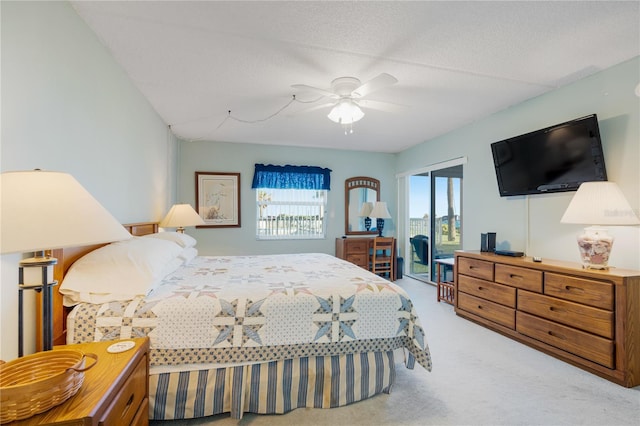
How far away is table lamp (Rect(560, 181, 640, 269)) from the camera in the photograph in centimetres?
221

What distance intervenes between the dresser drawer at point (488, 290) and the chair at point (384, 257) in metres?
1.65

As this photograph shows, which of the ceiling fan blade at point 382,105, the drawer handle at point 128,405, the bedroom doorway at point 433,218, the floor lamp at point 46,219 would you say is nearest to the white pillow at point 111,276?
the floor lamp at point 46,219

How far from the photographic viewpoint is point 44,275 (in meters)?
1.14

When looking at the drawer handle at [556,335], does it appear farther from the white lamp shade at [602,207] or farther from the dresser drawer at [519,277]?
the white lamp shade at [602,207]

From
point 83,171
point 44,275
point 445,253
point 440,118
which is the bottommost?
point 445,253

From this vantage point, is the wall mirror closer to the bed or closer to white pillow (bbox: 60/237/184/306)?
the bed

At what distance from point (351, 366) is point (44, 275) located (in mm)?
1658

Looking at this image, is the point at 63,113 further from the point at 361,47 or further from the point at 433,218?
the point at 433,218

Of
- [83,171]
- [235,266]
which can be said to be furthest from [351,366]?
[83,171]

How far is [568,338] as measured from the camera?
7.91ft

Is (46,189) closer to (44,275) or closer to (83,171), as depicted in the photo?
(44,275)

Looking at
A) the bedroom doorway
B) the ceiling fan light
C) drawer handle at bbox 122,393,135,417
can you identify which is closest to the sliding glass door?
the bedroom doorway

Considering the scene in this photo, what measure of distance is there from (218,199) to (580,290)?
475 cm

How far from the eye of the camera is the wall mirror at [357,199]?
5684 millimetres
